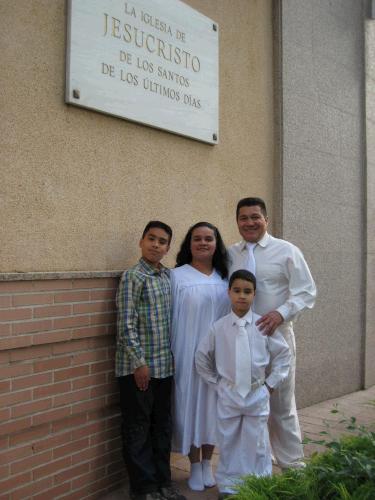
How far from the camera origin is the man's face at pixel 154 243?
10.8 feet

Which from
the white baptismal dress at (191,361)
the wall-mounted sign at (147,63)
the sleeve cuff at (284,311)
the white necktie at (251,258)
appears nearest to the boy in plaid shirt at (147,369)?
the white baptismal dress at (191,361)

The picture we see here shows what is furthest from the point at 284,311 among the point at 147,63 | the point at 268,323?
the point at 147,63

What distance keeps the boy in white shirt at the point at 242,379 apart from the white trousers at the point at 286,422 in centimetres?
33

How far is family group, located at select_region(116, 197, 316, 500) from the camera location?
10.3 feet

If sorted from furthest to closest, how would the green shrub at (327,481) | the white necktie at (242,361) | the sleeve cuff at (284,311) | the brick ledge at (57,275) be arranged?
the sleeve cuff at (284,311) < the white necktie at (242,361) < the brick ledge at (57,275) < the green shrub at (327,481)

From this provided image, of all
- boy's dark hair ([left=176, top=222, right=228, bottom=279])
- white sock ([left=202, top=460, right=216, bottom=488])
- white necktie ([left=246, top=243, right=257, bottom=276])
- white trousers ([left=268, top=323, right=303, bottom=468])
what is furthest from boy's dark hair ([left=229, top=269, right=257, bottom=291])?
white sock ([left=202, top=460, right=216, bottom=488])

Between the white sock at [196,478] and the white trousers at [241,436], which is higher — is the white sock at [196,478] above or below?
below

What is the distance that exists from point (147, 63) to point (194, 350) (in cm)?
200

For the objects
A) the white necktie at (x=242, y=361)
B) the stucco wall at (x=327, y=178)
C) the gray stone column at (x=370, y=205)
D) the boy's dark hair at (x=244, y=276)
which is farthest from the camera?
the gray stone column at (x=370, y=205)

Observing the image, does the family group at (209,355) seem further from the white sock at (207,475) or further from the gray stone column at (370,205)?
the gray stone column at (370,205)

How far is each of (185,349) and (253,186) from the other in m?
2.01

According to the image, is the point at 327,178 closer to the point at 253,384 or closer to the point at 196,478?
the point at 253,384

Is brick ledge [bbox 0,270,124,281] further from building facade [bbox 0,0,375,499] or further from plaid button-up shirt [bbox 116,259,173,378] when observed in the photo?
plaid button-up shirt [bbox 116,259,173,378]

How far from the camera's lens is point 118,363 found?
10.6ft
